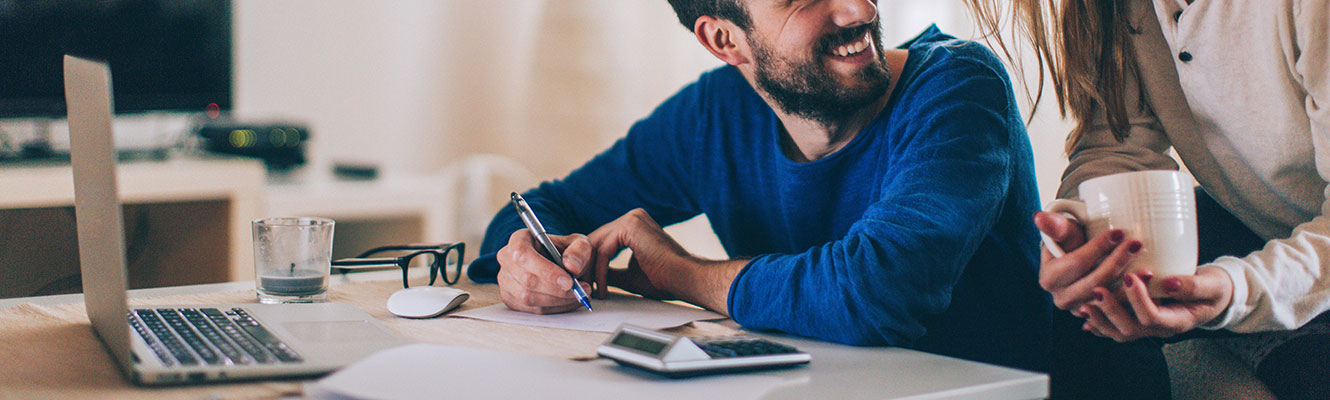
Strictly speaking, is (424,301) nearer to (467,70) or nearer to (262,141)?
(262,141)

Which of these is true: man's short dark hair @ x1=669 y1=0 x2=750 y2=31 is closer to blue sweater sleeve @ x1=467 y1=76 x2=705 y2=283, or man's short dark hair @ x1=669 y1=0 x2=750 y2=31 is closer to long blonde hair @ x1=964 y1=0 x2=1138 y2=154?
blue sweater sleeve @ x1=467 y1=76 x2=705 y2=283

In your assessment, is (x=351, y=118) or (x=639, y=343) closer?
(x=639, y=343)

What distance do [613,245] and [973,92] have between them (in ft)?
1.42

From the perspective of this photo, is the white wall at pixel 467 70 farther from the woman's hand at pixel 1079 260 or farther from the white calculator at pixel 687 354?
the white calculator at pixel 687 354

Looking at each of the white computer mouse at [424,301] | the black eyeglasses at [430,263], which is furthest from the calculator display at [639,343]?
the black eyeglasses at [430,263]

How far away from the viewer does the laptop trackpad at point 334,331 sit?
2.73ft

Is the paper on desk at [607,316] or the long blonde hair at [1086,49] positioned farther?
the long blonde hair at [1086,49]

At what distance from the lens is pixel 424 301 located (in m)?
1.02

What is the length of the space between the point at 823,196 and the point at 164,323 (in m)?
0.74

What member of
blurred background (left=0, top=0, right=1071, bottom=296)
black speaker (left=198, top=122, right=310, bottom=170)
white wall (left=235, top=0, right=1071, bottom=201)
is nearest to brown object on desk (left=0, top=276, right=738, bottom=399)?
blurred background (left=0, top=0, right=1071, bottom=296)

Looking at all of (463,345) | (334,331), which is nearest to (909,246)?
(463,345)

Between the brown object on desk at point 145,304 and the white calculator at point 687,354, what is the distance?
6cm

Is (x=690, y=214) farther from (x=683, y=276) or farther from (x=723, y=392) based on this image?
(x=723, y=392)

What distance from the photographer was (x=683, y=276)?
1116 millimetres
